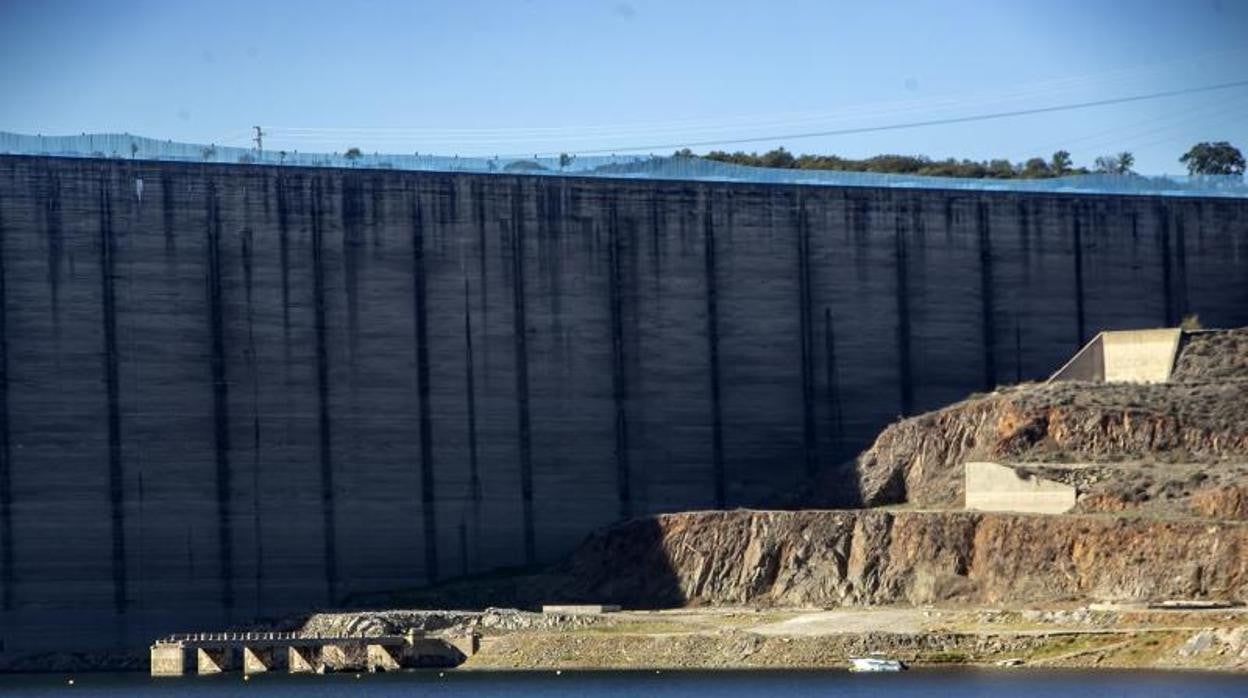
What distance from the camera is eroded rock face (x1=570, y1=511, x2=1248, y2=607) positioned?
9856 cm

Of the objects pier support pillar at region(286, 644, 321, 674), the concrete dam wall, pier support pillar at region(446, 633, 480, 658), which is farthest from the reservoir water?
the concrete dam wall

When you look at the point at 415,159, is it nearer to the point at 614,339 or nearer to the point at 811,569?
the point at 614,339

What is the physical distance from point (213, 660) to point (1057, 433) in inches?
1262

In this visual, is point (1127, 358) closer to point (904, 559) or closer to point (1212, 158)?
point (904, 559)

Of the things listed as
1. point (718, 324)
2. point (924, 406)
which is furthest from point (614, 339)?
point (924, 406)

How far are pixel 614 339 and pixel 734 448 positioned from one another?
692cm

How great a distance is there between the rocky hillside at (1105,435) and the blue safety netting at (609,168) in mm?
13995

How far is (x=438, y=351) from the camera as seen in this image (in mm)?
117375

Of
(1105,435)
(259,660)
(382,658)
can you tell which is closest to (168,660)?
(259,660)

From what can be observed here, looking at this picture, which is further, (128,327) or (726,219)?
(726,219)

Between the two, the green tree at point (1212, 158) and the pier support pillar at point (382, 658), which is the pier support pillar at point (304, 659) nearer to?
the pier support pillar at point (382, 658)

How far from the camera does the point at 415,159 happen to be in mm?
119625

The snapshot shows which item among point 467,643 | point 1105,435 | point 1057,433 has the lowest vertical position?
point 467,643

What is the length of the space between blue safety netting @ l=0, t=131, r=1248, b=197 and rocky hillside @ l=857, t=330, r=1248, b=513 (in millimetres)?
13995
